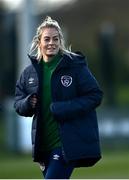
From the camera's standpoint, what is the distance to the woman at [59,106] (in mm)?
10492

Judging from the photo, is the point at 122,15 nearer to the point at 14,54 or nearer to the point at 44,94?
the point at 14,54

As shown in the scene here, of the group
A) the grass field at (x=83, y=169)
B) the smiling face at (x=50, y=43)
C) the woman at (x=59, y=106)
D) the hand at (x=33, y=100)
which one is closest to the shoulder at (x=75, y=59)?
the woman at (x=59, y=106)

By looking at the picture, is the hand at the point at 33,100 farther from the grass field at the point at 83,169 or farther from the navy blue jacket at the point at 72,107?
the grass field at the point at 83,169

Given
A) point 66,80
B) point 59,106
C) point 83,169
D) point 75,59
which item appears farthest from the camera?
point 83,169

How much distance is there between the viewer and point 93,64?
5675 centimetres

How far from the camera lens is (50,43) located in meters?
10.7

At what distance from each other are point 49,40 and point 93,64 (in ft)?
151

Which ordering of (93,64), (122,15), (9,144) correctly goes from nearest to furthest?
(9,144) < (93,64) < (122,15)

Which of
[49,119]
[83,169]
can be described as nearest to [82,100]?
[49,119]

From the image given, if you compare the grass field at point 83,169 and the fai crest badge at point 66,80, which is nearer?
the fai crest badge at point 66,80

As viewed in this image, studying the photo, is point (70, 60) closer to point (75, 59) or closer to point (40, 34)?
point (75, 59)

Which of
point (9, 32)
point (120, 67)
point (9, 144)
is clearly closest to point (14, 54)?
point (9, 32)

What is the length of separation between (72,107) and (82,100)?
129mm

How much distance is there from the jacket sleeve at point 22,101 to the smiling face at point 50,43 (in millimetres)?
364
